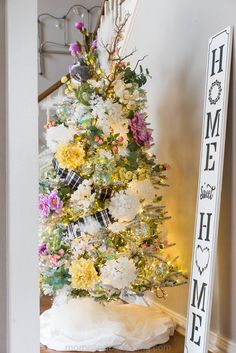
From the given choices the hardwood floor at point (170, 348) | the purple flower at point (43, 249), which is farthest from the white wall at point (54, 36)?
the hardwood floor at point (170, 348)

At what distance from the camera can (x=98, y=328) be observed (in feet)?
8.19

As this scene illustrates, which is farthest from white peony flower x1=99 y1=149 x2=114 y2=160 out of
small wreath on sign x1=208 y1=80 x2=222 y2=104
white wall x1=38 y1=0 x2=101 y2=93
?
white wall x1=38 y1=0 x2=101 y2=93

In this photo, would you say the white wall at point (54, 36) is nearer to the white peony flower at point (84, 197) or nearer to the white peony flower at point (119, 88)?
the white peony flower at point (119, 88)

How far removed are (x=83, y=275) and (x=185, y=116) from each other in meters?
1.20

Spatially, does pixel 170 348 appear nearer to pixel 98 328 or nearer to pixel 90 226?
pixel 98 328

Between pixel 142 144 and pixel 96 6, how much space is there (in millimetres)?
3726

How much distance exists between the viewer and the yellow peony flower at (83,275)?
2.38 m

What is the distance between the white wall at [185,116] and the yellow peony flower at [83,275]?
26.3 inches

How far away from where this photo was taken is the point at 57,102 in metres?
2.84

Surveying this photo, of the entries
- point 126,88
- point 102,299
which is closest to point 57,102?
point 126,88

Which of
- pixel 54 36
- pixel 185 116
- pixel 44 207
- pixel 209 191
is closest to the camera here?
pixel 209 191

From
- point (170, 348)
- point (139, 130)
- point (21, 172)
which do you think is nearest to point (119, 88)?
point (139, 130)

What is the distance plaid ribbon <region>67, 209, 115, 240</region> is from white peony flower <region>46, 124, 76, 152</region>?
45 centimetres

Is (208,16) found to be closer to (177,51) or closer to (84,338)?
(177,51)
